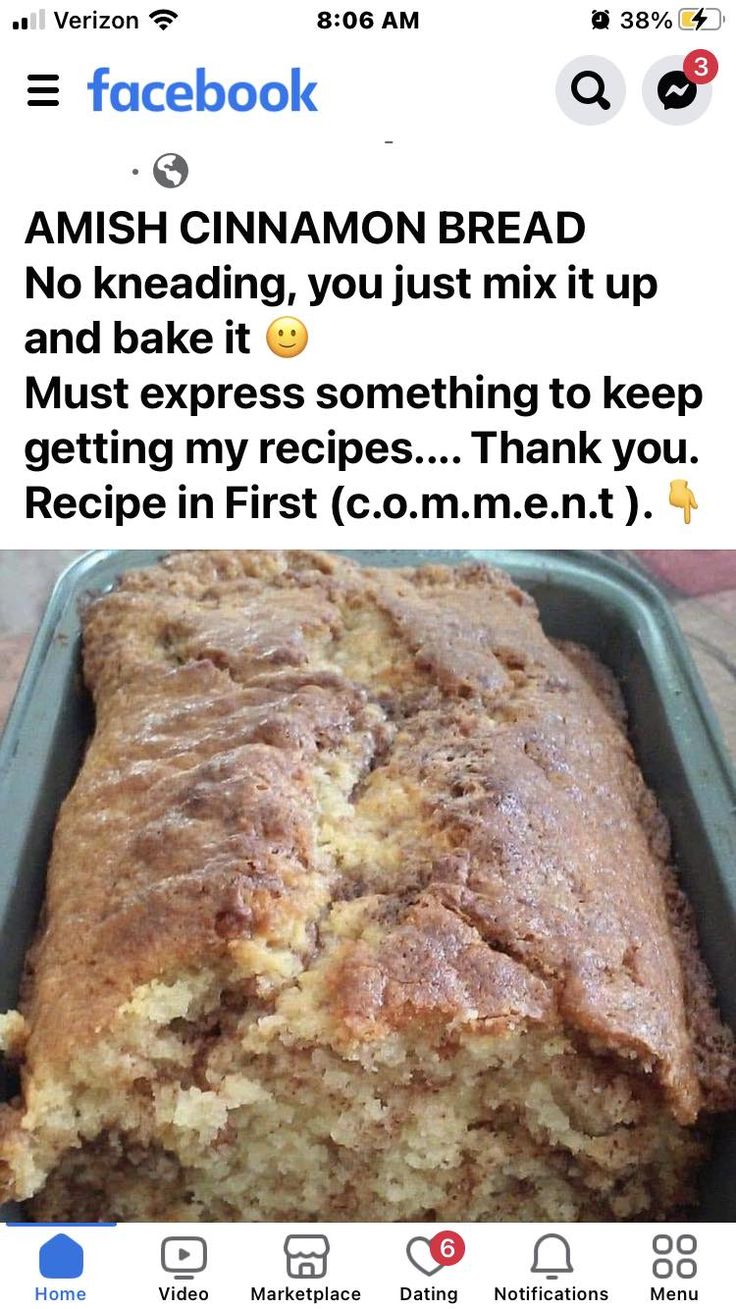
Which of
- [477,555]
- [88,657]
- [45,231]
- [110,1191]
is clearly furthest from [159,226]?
[110,1191]

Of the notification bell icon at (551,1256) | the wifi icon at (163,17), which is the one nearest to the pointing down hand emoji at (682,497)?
the wifi icon at (163,17)

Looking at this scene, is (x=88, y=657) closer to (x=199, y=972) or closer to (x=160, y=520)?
(x=160, y=520)

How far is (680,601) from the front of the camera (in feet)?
8.69

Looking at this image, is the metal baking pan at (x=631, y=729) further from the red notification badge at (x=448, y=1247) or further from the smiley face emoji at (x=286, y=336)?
the smiley face emoji at (x=286, y=336)

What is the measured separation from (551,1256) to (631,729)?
972 millimetres

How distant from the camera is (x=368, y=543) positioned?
2191mm

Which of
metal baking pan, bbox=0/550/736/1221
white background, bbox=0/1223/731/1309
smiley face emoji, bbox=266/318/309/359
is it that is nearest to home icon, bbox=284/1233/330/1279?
white background, bbox=0/1223/731/1309

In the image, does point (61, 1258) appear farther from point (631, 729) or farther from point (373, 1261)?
point (631, 729)

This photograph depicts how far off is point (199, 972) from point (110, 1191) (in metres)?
0.31

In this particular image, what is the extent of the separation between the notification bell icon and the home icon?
0.21 metres

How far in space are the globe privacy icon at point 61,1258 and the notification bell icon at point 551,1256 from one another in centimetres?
45

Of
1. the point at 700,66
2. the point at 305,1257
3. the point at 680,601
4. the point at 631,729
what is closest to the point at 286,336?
the point at 700,66

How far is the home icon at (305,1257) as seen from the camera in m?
1.16

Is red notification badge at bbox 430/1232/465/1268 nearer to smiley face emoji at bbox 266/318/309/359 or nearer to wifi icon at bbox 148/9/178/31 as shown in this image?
smiley face emoji at bbox 266/318/309/359
